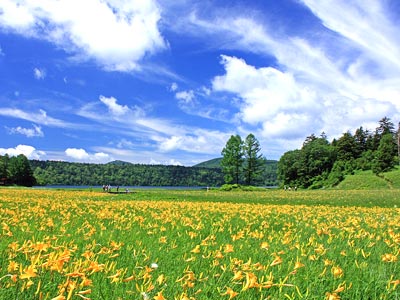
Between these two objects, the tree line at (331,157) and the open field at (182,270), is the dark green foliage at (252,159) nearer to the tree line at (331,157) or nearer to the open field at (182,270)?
the tree line at (331,157)

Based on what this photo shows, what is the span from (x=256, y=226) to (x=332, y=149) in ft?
334

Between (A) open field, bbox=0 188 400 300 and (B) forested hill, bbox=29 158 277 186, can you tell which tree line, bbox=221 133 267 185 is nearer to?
(A) open field, bbox=0 188 400 300

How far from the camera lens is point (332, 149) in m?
102

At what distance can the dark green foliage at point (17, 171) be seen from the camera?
99287 mm

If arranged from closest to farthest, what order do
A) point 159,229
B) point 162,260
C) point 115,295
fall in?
point 115,295 < point 162,260 < point 159,229

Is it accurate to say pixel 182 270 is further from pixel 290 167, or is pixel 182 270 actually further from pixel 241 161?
pixel 290 167

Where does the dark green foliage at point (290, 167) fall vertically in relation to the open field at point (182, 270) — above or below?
above

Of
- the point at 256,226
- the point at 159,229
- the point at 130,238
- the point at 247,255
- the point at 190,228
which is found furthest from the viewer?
the point at 256,226

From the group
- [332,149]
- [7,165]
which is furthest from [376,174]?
[7,165]

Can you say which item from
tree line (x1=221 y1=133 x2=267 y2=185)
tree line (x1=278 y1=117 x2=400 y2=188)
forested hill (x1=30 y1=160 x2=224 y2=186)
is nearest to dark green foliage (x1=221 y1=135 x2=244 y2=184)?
tree line (x1=221 y1=133 x2=267 y2=185)

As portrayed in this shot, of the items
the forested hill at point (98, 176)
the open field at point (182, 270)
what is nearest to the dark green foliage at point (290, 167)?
the forested hill at point (98, 176)

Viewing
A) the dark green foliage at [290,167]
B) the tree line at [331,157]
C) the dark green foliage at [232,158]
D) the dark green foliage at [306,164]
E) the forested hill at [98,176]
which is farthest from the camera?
the forested hill at [98,176]

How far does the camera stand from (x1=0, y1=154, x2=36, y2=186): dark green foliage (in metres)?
99.3

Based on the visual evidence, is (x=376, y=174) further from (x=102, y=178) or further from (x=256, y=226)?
(x=102, y=178)
